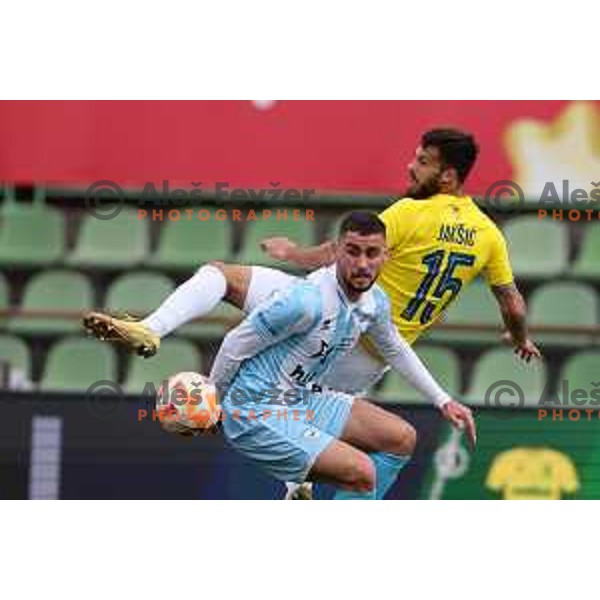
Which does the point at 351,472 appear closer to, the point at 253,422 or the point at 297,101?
the point at 253,422

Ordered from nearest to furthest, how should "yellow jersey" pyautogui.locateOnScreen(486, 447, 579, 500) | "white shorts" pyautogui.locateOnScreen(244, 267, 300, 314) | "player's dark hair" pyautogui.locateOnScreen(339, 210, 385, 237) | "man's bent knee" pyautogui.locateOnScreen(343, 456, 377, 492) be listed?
"player's dark hair" pyautogui.locateOnScreen(339, 210, 385, 237)
"man's bent knee" pyautogui.locateOnScreen(343, 456, 377, 492)
"white shorts" pyautogui.locateOnScreen(244, 267, 300, 314)
"yellow jersey" pyautogui.locateOnScreen(486, 447, 579, 500)

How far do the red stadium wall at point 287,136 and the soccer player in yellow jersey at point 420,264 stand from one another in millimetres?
3532

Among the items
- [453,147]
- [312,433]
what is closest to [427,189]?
[453,147]

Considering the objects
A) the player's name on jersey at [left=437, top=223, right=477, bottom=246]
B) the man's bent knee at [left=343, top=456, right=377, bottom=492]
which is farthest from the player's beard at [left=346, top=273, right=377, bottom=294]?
the man's bent knee at [left=343, top=456, right=377, bottom=492]

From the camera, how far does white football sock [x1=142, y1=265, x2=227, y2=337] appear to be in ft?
25.6

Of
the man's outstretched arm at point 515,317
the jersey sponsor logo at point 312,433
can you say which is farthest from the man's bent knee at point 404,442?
the man's outstretched arm at point 515,317

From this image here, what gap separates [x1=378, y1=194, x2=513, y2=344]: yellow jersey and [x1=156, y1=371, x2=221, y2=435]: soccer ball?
1001 mm

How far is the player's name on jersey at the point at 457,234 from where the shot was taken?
27.1ft

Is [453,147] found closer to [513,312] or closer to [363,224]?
[363,224]

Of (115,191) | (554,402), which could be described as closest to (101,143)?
(115,191)

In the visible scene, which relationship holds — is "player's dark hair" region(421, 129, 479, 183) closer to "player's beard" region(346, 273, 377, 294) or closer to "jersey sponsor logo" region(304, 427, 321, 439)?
"player's beard" region(346, 273, 377, 294)

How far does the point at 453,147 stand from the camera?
26.8 ft

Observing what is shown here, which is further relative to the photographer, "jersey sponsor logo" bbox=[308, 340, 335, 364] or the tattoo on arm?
the tattoo on arm

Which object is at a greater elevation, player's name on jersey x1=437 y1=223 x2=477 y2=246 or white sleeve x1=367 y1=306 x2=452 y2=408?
player's name on jersey x1=437 y1=223 x2=477 y2=246
